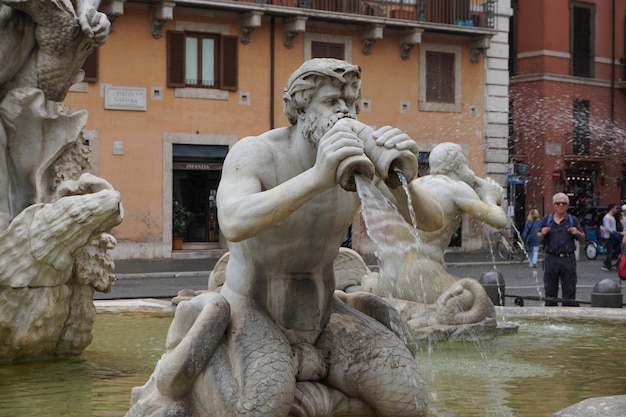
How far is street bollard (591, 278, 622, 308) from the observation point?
9.79 metres

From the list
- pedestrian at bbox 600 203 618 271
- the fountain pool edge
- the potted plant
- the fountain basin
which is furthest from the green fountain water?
the potted plant

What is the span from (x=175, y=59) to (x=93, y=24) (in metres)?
21.4

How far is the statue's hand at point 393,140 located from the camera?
3.73 m

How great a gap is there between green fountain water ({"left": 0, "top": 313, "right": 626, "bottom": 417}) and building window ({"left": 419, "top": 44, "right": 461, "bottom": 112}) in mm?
23310

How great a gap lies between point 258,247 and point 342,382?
21.3 inches

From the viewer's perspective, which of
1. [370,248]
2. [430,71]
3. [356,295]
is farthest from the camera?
[430,71]

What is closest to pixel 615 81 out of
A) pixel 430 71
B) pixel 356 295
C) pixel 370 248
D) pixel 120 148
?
pixel 430 71

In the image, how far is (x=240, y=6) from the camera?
91.1 feet

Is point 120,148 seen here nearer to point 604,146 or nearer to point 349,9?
point 349,9

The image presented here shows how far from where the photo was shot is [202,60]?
28.0m

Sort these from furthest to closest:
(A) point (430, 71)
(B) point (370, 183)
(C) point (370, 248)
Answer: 1. (A) point (430, 71)
2. (C) point (370, 248)
3. (B) point (370, 183)

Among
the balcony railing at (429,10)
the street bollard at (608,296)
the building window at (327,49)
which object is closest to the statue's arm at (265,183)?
the street bollard at (608,296)

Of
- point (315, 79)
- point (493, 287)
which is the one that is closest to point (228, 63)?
point (493, 287)

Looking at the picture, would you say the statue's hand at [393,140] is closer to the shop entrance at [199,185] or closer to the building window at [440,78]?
the shop entrance at [199,185]
